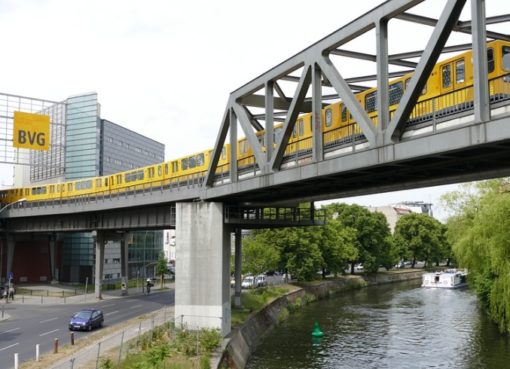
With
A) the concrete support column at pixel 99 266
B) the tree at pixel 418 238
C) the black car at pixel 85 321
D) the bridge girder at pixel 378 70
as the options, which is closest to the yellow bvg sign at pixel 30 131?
the concrete support column at pixel 99 266

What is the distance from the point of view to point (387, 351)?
3403 centimetres

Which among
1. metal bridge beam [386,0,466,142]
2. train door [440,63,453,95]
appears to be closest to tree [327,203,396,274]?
train door [440,63,453,95]

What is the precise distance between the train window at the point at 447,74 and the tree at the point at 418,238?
90925 millimetres

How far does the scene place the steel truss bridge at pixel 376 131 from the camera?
15273 mm

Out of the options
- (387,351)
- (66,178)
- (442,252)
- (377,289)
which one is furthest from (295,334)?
(442,252)

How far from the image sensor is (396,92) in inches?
916

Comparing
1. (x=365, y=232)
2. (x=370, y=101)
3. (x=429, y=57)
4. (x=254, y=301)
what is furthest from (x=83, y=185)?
(x=429, y=57)

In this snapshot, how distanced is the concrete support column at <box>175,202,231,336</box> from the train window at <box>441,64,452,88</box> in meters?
16.2

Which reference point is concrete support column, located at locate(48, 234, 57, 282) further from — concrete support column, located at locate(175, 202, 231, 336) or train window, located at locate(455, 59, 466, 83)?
train window, located at locate(455, 59, 466, 83)

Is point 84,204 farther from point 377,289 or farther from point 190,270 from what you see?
point 377,289

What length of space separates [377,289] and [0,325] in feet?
179

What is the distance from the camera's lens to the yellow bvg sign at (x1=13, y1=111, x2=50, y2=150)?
62.3 meters

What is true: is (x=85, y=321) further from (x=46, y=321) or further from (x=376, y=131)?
(x=376, y=131)

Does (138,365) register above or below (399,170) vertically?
below
